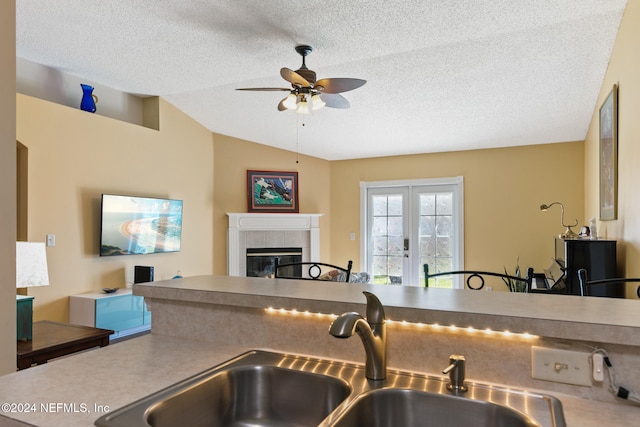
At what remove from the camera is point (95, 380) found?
1.05 m

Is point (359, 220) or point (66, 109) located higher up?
point (66, 109)

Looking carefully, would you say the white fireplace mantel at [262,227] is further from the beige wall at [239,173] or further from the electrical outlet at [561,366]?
the electrical outlet at [561,366]

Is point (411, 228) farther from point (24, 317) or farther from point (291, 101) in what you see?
point (24, 317)

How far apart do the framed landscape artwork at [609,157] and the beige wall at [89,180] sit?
4.63 metres

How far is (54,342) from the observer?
2393mm

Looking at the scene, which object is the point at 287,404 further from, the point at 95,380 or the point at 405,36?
the point at 405,36

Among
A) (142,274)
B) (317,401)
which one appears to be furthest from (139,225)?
(317,401)

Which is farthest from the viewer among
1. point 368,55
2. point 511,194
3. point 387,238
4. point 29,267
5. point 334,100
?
point 387,238

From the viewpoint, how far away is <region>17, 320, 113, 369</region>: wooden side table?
87.7 inches

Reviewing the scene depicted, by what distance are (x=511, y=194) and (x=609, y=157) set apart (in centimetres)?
250

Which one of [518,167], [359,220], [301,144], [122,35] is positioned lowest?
[359,220]

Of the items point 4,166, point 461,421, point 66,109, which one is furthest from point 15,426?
point 66,109

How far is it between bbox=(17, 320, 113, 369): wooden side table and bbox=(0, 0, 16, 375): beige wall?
741mm

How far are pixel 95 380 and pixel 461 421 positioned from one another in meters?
0.88
